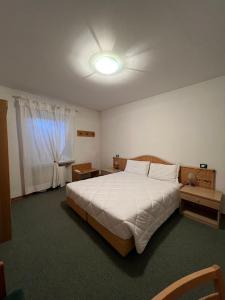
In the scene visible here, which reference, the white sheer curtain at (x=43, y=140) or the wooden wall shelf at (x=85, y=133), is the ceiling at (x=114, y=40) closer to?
the white sheer curtain at (x=43, y=140)

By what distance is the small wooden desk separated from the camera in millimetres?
4020

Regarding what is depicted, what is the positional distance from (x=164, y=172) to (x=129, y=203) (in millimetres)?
1383

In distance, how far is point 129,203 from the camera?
71.7 inches

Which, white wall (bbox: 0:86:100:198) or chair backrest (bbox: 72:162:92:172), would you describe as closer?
white wall (bbox: 0:86:100:198)

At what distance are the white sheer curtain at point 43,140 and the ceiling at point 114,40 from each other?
0.74m

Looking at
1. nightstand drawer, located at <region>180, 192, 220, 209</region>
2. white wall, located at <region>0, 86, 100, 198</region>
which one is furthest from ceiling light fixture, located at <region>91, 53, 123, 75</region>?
nightstand drawer, located at <region>180, 192, 220, 209</region>

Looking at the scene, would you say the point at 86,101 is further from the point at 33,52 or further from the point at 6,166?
the point at 6,166

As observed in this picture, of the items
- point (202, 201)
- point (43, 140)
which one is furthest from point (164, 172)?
point (43, 140)

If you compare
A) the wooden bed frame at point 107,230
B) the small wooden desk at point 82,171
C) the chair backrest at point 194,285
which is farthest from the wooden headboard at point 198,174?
the chair backrest at point 194,285

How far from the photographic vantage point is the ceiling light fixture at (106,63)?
181cm

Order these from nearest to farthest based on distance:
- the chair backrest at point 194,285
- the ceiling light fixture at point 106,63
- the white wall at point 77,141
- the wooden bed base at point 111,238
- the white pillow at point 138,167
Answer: the chair backrest at point 194,285 < the wooden bed base at point 111,238 < the ceiling light fixture at point 106,63 < the white wall at point 77,141 < the white pillow at point 138,167

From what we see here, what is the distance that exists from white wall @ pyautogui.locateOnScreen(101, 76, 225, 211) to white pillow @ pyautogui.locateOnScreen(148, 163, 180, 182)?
0.76 ft

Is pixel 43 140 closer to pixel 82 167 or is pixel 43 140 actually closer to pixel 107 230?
pixel 82 167

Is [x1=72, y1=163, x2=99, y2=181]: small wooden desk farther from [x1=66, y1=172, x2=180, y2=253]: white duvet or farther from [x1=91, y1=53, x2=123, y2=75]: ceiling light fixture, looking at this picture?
[x1=91, y1=53, x2=123, y2=75]: ceiling light fixture
